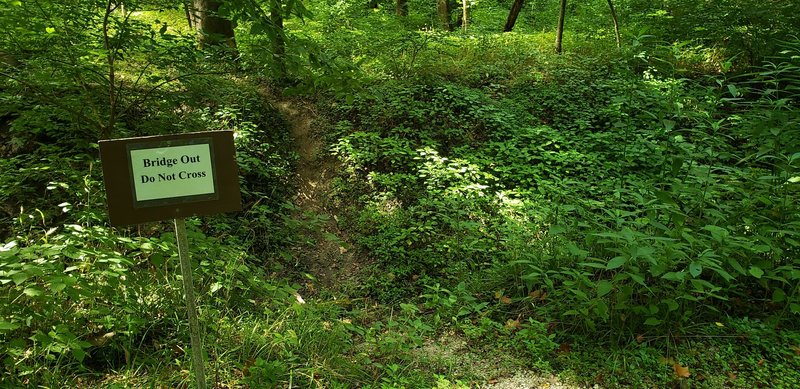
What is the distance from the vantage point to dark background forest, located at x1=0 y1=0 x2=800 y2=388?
2.97 m

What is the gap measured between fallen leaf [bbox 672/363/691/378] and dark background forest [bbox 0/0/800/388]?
2 centimetres

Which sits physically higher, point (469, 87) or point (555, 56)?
point (555, 56)

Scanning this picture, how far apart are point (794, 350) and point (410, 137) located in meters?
5.32

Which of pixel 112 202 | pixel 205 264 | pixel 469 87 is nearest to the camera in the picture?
pixel 112 202

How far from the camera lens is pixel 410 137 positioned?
729cm

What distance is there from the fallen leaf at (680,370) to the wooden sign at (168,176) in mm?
3127

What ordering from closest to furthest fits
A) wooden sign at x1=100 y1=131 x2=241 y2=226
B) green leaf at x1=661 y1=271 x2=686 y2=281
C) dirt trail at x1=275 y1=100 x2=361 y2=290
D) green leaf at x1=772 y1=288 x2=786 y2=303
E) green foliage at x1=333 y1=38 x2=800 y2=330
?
wooden sign at x1=100 y1=131 x2=241 y2=226 → green leaf at x1=661 y1=271 x2=686 y2=281 → green leaf at x1=772 y1=288 x2=786 y2=303 → green foliage at x1=333 y1=38 x2=800 y2=330 → dirt trail at x1=275 y1=100 x2=361 y2=290

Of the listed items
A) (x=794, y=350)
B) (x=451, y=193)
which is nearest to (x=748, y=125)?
(x=794, y=350)

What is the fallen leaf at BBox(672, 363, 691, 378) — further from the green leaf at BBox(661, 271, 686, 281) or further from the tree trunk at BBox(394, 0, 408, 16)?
the tree trunk at BBox(394, 0, 408, 16)

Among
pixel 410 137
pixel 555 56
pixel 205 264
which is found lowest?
pixel 205 264

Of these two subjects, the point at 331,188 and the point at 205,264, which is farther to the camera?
the point at 331,188

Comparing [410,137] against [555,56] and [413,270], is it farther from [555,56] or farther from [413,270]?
[555,56]

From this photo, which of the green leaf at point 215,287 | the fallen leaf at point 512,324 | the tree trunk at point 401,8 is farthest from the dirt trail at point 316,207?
the tree trunk at point 401,8

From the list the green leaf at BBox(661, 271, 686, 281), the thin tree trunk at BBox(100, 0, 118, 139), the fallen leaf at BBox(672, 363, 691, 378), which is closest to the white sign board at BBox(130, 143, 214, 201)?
the thin tree trunk at BBox(100, 0, 118, 139)
